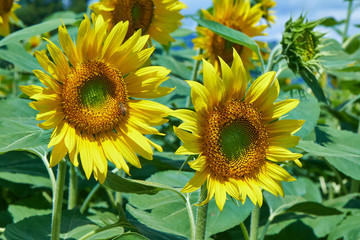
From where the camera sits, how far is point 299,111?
141 centimetres

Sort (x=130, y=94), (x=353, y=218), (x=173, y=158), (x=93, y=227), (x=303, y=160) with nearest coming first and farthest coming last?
(x=130, y=94)
(x=93, y=227)
(x=173, y=158)
(x=353, y=218)
(x=303, y=160)

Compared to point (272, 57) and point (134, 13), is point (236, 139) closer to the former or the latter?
point (272, 57)

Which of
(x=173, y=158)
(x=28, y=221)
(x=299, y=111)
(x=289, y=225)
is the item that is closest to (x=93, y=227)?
(x=28, y=221)

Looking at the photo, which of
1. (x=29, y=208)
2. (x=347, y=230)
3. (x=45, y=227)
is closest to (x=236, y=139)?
(x=45, y=227)

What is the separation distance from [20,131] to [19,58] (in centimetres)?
51

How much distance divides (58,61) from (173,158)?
55 centimetres

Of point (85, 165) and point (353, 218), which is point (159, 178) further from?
point (353, 218)

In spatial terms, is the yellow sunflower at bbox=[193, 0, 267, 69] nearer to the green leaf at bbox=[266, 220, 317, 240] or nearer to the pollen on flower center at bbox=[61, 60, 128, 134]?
the green leaf at bbox=[266, 220, 317, 240]

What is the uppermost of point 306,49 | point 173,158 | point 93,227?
point 306,49

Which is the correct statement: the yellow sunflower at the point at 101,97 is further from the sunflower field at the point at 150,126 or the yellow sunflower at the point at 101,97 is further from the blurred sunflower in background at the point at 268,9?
the blurred sunflower in background at the point at 268,9

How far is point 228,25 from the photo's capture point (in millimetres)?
2035

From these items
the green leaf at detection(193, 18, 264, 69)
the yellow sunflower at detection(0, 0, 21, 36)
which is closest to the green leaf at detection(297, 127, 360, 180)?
the green leaf at detection(193, 18, 264, 69)

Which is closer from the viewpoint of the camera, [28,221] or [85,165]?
[85,165]

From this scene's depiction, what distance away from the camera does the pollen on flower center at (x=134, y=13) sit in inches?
63.5
